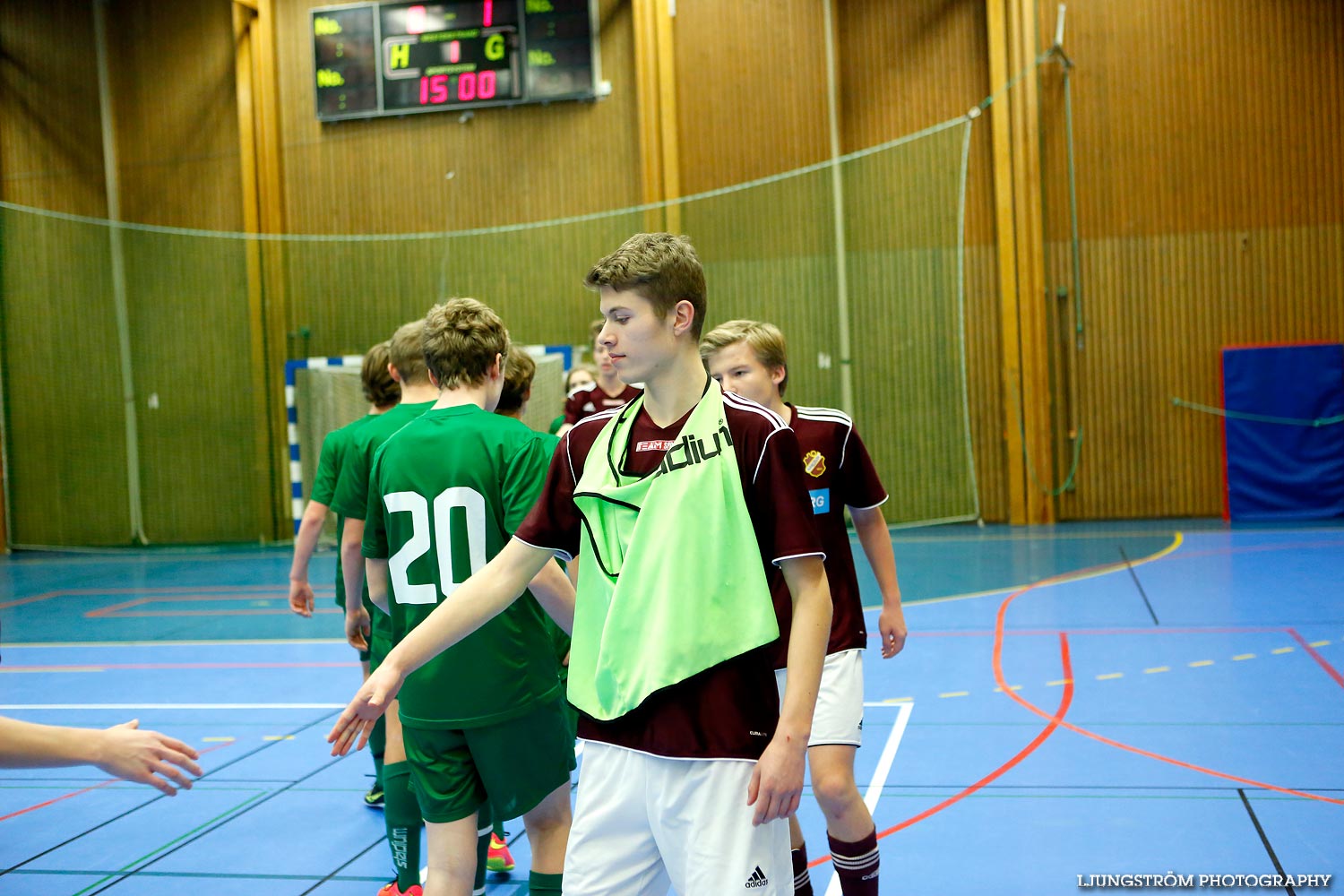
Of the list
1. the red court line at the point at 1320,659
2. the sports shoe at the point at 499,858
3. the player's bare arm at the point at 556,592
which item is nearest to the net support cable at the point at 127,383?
the sports shoe at the point at 499,858

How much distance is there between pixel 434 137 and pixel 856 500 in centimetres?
1184

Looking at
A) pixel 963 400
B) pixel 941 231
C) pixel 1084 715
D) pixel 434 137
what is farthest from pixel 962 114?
pixel 1084 715

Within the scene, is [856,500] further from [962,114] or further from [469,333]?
[962,114]

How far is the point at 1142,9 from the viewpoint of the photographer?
12266mm

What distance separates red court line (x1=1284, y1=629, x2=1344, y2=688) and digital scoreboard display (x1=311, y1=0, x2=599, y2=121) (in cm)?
972

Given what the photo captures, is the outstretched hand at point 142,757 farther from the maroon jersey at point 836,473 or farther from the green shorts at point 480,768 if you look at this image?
the maroon jersey at point 836,473

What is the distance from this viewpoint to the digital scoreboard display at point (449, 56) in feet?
43.5

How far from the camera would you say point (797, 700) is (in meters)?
1.88

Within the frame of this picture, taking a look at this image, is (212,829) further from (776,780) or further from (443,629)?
(776,780)

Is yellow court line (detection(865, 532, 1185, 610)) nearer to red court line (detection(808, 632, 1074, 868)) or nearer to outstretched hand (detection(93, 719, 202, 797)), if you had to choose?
red court line (detection(808, 632, 1074, 868))

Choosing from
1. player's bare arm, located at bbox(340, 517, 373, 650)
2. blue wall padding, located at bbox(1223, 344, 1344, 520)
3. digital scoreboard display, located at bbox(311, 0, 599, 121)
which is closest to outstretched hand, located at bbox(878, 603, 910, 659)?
player's bare arm, located at bbox(340, 517, 373, 650)

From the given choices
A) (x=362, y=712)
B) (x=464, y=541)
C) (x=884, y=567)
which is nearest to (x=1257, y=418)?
(x=884, y=567)

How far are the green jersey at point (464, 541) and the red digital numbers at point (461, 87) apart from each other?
1143 cm

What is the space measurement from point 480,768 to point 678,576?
1095 millimetres
